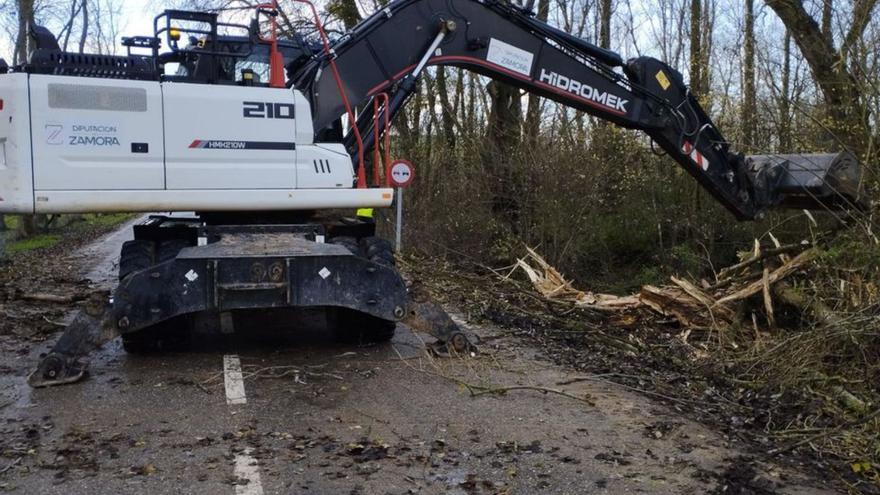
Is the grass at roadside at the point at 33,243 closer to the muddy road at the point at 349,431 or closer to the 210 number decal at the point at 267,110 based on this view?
the muddy road at the point at 349,431

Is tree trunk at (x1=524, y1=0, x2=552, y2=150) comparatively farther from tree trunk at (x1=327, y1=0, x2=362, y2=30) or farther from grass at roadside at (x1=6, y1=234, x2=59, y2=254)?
grass at roadside at (x1=6, y1=234, x2=59, y2=254)

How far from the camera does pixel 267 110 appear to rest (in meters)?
7.37

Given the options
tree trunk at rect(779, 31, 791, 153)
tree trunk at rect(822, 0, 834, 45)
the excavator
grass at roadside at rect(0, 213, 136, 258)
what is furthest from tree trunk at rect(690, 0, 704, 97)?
grass at roadside at rect(0, 213, 136, 258)

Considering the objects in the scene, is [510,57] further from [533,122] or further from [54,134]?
[533,122]

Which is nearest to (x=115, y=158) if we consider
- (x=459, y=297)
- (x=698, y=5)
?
(x=459, y=297)

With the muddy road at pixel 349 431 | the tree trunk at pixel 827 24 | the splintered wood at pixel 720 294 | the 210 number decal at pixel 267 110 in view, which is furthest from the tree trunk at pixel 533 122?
the 210 number decal at pixel 267 110

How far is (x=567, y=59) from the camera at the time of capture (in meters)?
9.27

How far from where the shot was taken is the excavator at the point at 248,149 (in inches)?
265

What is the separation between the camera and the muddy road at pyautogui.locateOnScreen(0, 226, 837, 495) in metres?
4.76

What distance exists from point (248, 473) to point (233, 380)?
2.12 meters

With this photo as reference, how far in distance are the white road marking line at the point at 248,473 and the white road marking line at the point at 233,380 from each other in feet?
3.75

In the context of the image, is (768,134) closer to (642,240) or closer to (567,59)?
(642,240)

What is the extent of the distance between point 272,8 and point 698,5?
1522 cm

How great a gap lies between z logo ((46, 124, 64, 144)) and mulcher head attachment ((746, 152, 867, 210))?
7775mm
